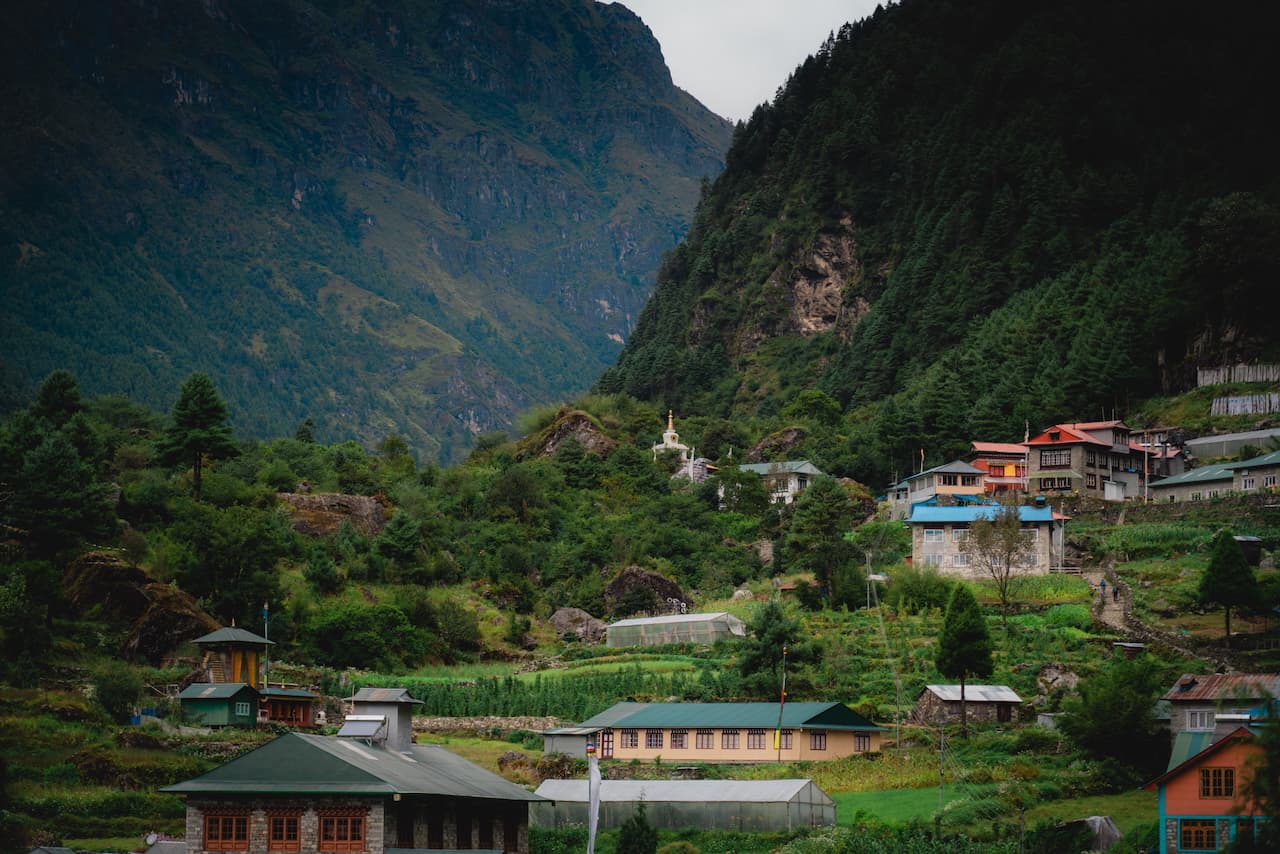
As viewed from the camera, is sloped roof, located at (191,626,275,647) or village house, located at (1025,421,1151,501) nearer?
sloped roof, located at (191,626,275,647)

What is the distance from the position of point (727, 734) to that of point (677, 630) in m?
26.5

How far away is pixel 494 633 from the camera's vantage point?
103 m

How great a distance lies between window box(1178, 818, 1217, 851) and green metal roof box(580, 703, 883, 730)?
67.5ft

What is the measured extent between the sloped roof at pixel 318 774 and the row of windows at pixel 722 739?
19.0 metres

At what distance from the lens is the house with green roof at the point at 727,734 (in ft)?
238

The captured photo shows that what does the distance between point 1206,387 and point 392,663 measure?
210ft

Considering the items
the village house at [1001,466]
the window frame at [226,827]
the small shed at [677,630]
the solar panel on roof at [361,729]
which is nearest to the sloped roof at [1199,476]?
the village house at [1001,466]

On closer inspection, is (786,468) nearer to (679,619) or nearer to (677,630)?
(679,619)

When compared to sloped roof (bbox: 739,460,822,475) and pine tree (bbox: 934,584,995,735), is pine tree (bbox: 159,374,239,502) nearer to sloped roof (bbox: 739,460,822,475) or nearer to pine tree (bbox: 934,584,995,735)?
sloped roof (bbox: 739,460,822,475)

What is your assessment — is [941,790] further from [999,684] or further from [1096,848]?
[999,684]

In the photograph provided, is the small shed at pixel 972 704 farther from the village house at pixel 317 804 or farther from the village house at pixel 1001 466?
the village house at pixel 1001 466

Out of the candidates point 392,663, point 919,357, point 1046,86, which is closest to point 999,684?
point 392,663

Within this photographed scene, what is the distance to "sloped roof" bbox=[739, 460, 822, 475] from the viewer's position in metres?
134

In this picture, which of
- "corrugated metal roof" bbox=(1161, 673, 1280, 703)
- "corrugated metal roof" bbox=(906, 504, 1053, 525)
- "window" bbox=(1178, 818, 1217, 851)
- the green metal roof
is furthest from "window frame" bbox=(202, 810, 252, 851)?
"corrugated metal roof" bbox=(906, 504, 1053, 525)
